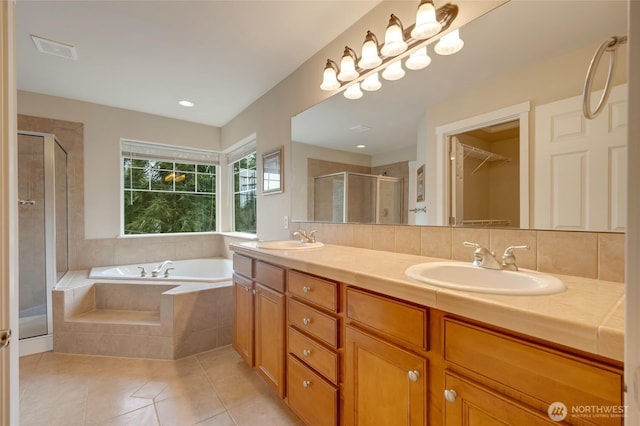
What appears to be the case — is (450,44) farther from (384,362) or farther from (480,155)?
(384,362)

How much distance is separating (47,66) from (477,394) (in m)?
3.61

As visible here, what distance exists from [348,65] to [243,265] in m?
1.48

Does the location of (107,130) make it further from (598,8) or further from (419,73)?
(598,8)

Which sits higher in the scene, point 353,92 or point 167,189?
point 353,92

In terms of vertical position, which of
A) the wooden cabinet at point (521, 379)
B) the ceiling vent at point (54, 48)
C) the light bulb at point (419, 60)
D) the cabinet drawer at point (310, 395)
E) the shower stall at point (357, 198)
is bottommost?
the cabinet drawer at point (310, 395)

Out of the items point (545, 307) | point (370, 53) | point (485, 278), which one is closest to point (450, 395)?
point (545, 307)

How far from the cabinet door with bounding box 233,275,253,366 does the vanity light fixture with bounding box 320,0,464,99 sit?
1469mm

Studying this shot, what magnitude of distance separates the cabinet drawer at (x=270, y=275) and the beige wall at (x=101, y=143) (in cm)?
260

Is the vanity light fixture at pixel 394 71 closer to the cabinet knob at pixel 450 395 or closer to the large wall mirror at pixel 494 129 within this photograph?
the large wall mirror at pixel 494 129

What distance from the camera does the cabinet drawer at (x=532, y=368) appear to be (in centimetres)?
57

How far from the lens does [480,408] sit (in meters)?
0.74

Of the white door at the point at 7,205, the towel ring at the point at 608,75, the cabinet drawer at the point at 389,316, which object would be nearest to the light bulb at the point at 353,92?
the towel ring at the point at 608,75

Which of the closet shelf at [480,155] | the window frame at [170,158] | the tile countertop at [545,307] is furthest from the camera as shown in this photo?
the window frame at [170,158]

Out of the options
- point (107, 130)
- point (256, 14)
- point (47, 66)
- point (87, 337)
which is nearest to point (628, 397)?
point (256, 14)
